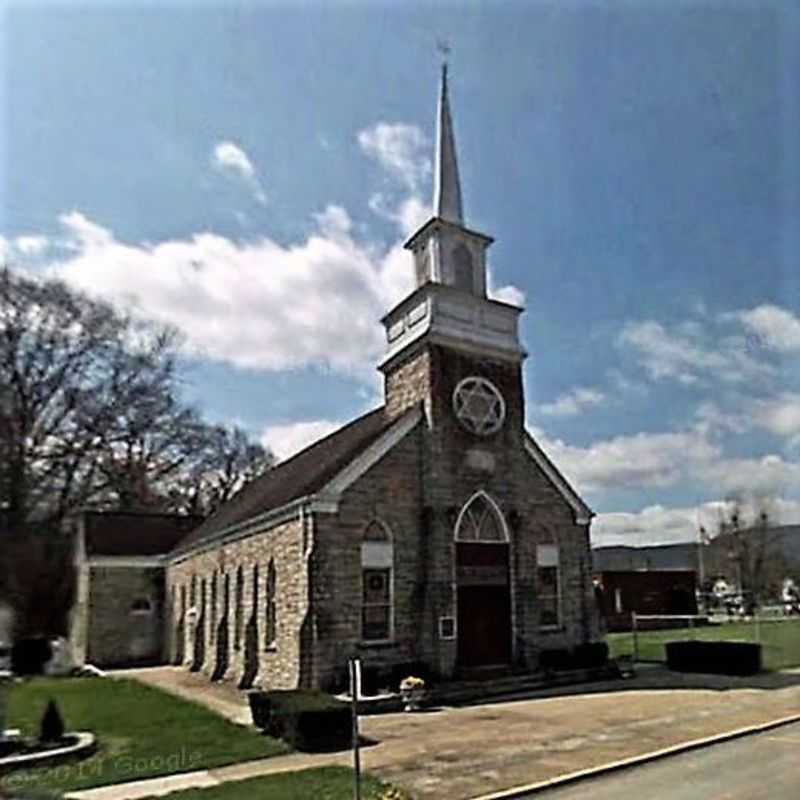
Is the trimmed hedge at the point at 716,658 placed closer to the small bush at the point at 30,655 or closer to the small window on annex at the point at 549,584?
the small window on annex at the point at 549,584

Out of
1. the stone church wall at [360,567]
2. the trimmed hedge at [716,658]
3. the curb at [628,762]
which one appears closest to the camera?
the curb at [628,762]

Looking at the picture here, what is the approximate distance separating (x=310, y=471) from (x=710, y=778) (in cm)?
1235

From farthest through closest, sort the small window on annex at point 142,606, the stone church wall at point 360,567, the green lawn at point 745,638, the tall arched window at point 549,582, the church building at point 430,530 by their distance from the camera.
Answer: the small window on annex at point 142,606 → the green lawn at point 745,638 → the tall arched window at point 549,582 → the church building at point 430,530 → the stone church wall at point 360,567

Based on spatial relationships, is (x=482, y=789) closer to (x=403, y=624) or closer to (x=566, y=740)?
(x=566, y=740)

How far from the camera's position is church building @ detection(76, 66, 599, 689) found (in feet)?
52.3

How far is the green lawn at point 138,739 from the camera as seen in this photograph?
363 inches

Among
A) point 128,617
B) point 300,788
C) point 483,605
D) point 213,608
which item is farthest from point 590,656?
point 128,617

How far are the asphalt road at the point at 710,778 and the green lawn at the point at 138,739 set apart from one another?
434 centimetres

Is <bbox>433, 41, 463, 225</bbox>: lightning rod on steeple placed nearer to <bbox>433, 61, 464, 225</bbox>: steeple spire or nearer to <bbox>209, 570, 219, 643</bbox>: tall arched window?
<bbox>433, 61, 464, 225</bbox>: steeple spire

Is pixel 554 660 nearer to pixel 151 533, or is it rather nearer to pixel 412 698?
pixel 412 698

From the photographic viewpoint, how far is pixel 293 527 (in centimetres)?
1659

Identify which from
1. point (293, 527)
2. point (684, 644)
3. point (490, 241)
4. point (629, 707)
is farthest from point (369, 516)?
point (684, 644)

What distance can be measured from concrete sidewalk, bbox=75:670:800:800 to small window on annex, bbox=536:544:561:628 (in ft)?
7.74

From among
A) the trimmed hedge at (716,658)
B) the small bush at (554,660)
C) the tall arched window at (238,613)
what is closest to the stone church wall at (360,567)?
the small bush at (554,660)
